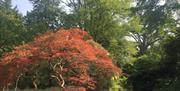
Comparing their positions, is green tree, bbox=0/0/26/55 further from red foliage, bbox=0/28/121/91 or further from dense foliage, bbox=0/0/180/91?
red foliage, bbox=0/28/121/91

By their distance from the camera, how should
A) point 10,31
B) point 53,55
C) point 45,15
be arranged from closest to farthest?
point 53,55, point 10,31, point 45,15

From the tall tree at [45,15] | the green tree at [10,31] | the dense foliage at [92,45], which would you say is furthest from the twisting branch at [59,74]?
the tall tree at [45,15]

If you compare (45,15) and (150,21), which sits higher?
(45,15)

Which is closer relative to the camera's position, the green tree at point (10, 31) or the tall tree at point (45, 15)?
the green tree at point (10, 31)

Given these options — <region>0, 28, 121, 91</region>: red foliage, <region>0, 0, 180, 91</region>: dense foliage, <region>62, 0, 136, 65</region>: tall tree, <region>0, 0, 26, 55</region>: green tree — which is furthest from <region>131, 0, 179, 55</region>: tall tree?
<region>0, 28, 121, 91</region>: red foliage

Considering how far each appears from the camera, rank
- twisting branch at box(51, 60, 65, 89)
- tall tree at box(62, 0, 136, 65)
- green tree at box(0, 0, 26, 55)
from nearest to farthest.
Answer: twisting branch at box(51, 60, 65, 89), green tree at box(0, 0, 26, 55), tall tree at box(62, 0, 136, 65)

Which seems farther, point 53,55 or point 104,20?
point 104,20

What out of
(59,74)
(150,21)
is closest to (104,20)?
(150,21)

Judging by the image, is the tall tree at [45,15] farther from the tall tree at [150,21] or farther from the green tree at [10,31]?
the tall tree at [150,21]

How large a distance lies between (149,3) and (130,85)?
42.6 feet

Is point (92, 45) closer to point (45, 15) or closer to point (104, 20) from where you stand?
point (104, 20)

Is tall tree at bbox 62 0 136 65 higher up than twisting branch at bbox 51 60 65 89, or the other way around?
tall tree at bbox 62 0 136 65

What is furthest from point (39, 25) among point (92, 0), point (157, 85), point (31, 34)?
point (157, 85)

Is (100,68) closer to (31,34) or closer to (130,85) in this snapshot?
(130,85)
